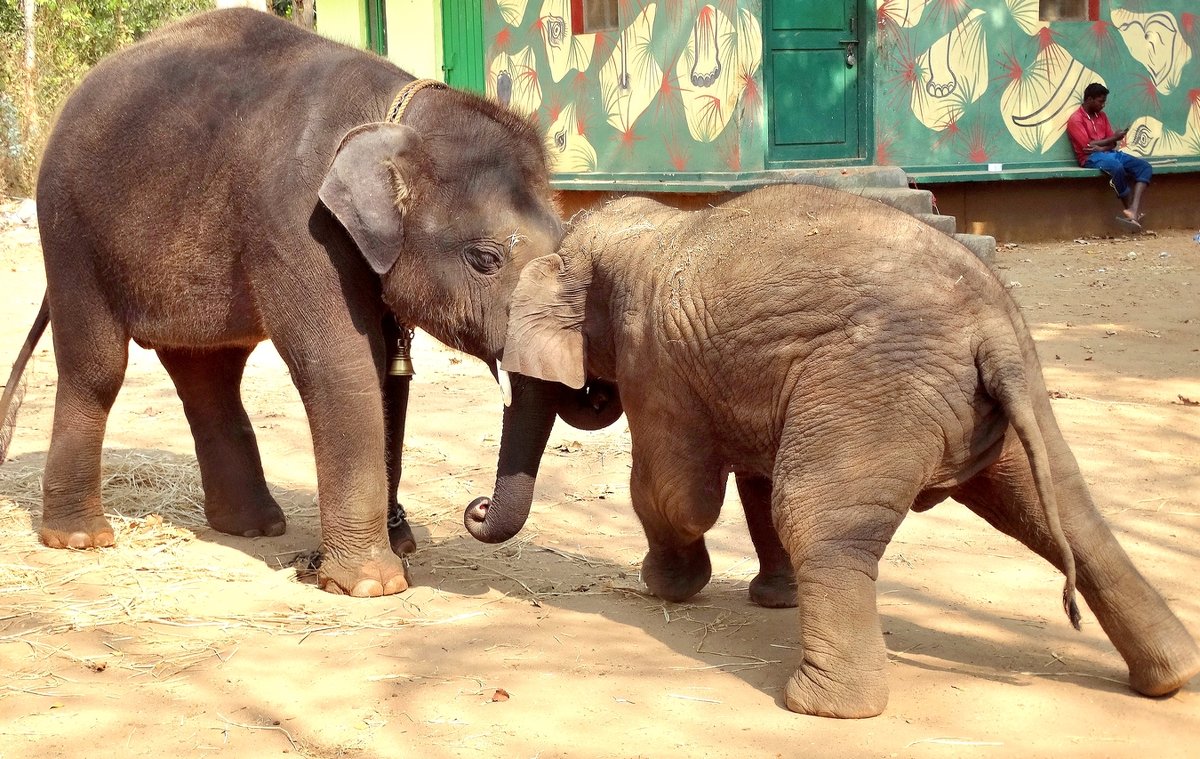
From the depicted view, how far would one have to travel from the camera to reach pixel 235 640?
4.46 meters

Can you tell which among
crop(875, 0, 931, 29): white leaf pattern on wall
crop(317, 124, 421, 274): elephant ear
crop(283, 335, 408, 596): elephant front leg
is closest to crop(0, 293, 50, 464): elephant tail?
crop(283, 335, 408, 596): elephant front leg

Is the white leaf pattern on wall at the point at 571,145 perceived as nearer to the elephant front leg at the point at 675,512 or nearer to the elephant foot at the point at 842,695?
the elephant front leg at the point at 675,512

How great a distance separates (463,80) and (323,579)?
535 inches

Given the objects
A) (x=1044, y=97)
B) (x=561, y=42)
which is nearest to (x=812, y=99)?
(x=1044, y=97)

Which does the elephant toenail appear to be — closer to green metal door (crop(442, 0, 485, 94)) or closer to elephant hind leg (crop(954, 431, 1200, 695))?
elephant hind leg (crop(954, 431, 1200, 695))

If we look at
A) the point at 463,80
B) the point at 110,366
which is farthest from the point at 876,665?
the point at 463,80

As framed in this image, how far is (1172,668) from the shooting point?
3.71 m

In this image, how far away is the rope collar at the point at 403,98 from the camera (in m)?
4.89

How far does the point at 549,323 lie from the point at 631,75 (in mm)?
9844

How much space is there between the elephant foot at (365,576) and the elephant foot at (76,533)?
1.29m

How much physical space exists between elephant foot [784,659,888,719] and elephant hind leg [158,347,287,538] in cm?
304

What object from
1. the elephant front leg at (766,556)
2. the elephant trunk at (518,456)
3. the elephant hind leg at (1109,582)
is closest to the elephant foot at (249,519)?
the elephant trunk at (518,456)

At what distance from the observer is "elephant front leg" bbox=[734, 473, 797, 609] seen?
4.72 metres

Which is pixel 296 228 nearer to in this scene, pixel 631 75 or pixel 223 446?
pixel 223 446
